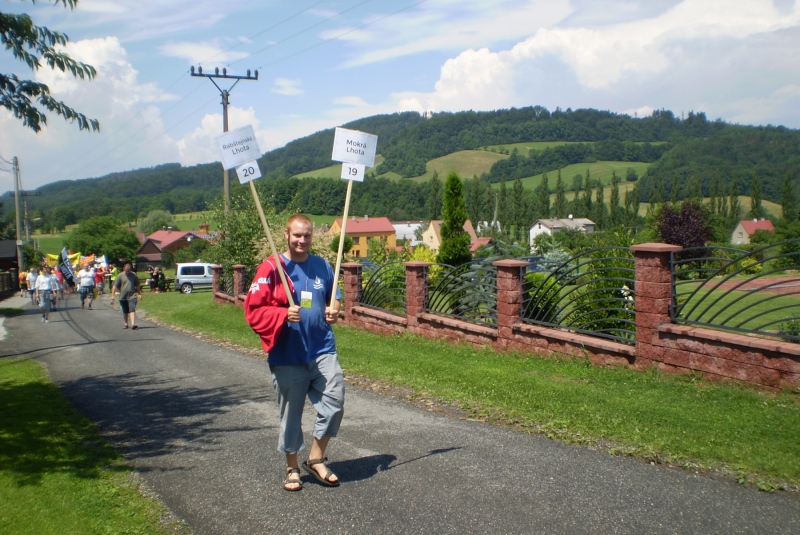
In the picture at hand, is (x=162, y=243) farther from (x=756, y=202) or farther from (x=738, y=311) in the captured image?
(x=738, y=311)

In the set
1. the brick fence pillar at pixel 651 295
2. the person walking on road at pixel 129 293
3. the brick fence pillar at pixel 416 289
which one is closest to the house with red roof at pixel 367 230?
the person walking on road at pixel 129 293

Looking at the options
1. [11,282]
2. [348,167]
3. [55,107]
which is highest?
[55,107]

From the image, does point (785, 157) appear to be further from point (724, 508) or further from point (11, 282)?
point (724, 508)

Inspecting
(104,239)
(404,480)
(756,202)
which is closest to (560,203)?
(756,202)

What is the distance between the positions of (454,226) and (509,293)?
9.15 metres

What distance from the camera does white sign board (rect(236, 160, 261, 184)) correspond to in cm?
517

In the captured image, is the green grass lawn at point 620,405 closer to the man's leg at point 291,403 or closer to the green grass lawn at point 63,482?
the man's leg at point 291,403

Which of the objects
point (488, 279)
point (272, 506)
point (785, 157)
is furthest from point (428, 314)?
point (785, 157)

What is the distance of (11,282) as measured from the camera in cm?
4175

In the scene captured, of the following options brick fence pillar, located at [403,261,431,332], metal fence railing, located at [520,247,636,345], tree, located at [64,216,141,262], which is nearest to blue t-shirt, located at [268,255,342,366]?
metal fence railing, located at [520,247,636,345]

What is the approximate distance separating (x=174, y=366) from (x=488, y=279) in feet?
17.3

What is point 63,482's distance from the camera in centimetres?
491

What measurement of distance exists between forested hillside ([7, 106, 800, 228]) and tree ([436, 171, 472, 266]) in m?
48.8

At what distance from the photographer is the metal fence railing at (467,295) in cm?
1137
